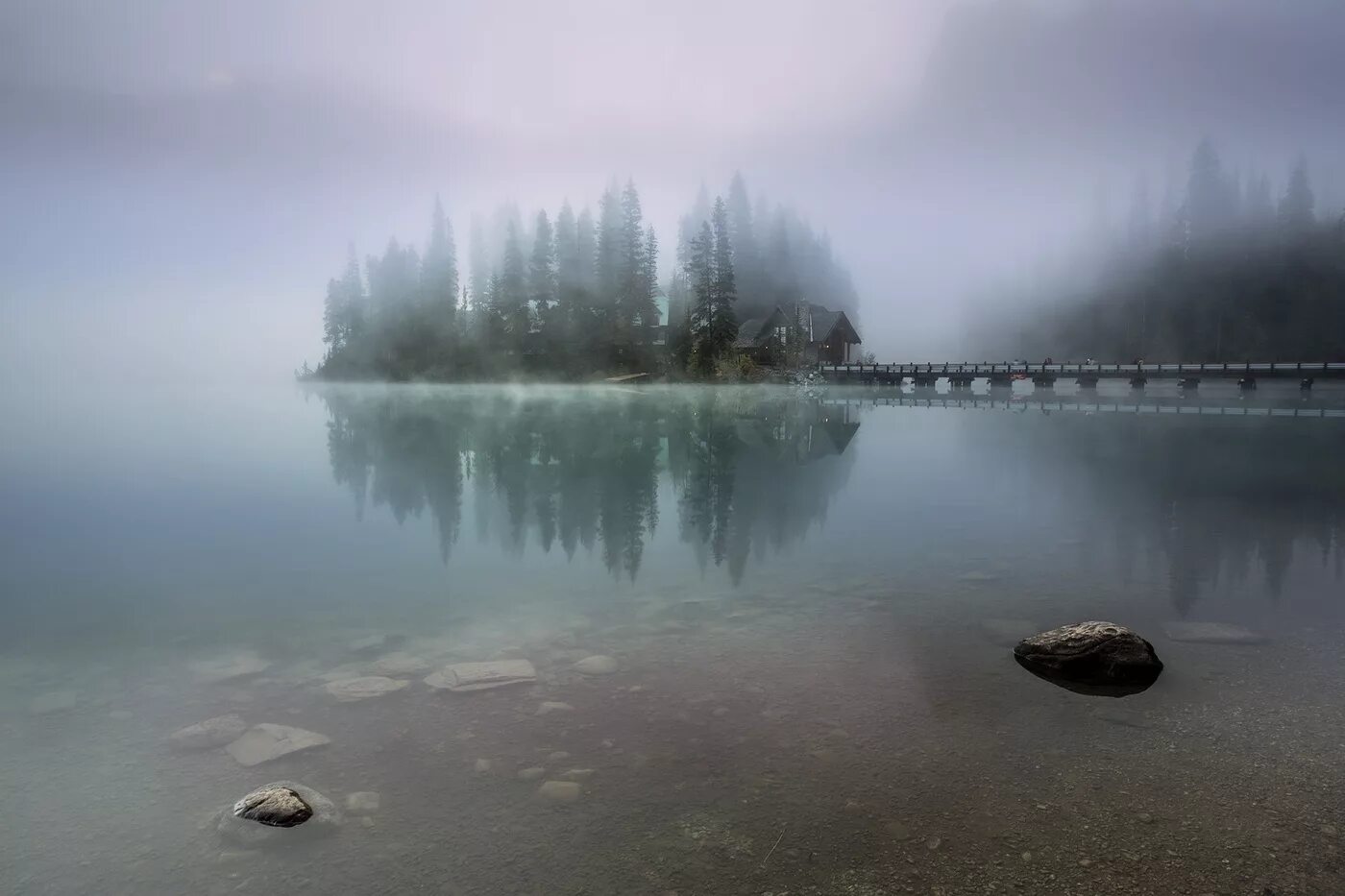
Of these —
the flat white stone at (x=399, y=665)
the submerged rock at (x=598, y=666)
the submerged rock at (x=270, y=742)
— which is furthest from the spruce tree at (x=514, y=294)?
the submerged rock at (x=270, y=742)

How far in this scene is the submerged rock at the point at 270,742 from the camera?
7.39 metres

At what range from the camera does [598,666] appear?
972cm

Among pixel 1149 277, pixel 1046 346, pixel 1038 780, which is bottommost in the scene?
pixel 1038 780

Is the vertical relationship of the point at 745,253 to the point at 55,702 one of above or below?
above

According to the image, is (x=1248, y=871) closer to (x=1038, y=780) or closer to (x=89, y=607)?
(x=1038, y=780)

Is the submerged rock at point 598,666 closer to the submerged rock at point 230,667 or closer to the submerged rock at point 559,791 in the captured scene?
the submerged rock at point 559,791

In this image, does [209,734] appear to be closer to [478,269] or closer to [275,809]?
[275,809]

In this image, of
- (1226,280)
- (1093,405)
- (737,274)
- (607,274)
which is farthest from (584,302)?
(1226,280)

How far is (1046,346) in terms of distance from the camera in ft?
400

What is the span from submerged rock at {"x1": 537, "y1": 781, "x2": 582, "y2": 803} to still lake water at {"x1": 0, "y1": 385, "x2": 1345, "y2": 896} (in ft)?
0.30

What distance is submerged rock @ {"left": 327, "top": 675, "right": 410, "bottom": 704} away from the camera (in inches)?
347

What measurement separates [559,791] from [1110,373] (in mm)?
91745

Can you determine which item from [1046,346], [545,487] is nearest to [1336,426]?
[545,487]

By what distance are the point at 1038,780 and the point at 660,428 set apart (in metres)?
36.5
